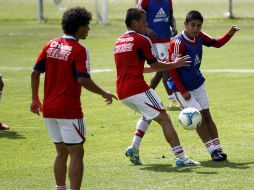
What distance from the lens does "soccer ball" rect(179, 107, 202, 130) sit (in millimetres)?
10938

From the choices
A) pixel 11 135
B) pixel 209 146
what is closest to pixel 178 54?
pixel 209 146

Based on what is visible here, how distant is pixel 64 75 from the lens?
28.6 feet

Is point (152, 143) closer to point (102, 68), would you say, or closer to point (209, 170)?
point (209, 170)

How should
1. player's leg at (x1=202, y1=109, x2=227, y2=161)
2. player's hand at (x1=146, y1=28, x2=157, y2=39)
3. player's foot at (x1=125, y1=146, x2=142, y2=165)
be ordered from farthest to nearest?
player's hand at (x1=146, y1=28, x2=157, y2=39) < player's leg at (x1=202, y1=109, x2=227, y2=161) < player's foot at (x1=125, y1=146, x2=142, y2=165)

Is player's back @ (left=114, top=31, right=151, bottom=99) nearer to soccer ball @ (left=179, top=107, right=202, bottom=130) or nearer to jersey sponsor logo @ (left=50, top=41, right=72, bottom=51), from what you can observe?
soccer ball @ (left=179, top=107, right=202, bottom=130)

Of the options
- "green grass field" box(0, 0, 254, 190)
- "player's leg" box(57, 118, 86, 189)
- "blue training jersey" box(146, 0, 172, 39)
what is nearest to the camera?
"player's leg" box(57, 118, 86, 189)

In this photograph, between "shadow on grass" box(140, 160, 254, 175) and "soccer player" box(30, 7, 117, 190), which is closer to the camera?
"soccer player" box(30, 7, 117, 190)

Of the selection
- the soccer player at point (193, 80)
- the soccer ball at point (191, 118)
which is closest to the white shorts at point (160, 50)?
the soccer player at point (193, 80)

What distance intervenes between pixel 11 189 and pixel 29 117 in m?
5.90

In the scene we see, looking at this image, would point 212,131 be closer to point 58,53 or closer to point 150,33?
point 58,53

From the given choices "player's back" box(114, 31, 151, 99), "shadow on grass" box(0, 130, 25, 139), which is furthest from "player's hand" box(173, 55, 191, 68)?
"shadow on grass" box(0, 130, 25, 139)

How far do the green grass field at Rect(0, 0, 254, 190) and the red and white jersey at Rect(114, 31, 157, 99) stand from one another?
3.26 ft

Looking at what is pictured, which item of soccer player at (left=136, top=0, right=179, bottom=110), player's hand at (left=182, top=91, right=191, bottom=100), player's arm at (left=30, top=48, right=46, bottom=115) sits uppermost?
player's arm at (left=30, top=48, right=46, bottom=115)

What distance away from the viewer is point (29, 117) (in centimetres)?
1558
